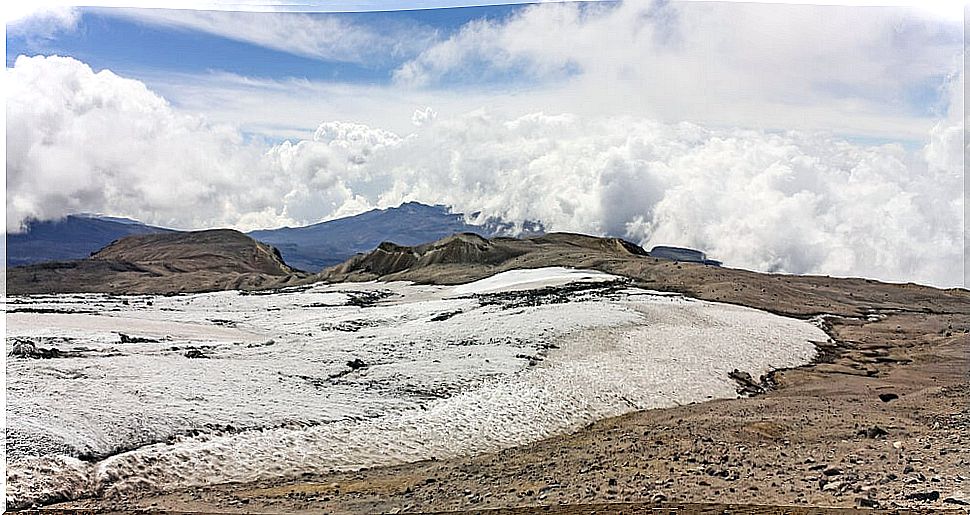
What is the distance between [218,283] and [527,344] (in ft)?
129

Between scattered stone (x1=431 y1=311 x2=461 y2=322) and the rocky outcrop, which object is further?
the rocky outcrop

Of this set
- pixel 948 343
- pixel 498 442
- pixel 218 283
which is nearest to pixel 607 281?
pixel 948 343

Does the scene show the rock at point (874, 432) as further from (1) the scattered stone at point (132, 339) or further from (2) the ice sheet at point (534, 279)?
(2) the ice sheet at point (534, 279)

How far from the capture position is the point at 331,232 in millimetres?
9305

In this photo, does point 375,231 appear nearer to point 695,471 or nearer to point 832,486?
point 695,471

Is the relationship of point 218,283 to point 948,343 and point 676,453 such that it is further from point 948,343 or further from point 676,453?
point 676,453

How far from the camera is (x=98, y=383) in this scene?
28.8 ft

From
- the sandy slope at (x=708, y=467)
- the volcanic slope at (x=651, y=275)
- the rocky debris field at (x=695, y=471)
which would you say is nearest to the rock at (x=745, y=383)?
the sandy slope at (x=708, y=467)

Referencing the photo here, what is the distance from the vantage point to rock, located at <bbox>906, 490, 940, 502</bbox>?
4.86 meters

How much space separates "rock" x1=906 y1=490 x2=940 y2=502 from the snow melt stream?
15.1 ft

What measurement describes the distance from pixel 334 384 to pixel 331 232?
2.29 meters

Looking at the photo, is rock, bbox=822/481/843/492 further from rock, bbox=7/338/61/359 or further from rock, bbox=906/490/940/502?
rock, bbox=7/338/61/359

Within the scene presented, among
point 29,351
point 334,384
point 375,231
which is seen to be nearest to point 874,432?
point 375,231

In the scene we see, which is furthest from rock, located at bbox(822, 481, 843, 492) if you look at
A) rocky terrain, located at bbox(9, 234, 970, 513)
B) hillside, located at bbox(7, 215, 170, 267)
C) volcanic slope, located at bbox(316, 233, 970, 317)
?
volcanic slope, located at bbox(316, 233, 970, 317)
